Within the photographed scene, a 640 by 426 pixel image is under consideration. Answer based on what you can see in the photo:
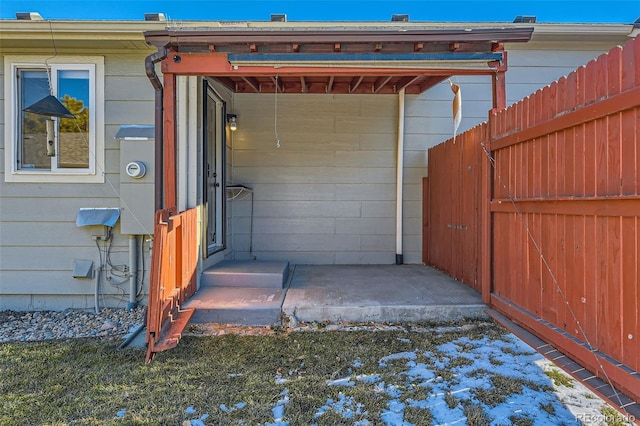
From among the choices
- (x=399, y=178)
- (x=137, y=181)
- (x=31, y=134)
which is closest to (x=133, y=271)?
(x=137, y=181)

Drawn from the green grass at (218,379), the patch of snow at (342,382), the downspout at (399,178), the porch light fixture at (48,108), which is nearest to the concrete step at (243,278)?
the green grass at (218,379)

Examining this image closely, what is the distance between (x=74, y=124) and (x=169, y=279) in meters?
2.39

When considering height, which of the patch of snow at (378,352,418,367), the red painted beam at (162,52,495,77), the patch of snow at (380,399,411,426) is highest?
the red painted beam at (162,52,495,77)

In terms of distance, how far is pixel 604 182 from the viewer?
196cm

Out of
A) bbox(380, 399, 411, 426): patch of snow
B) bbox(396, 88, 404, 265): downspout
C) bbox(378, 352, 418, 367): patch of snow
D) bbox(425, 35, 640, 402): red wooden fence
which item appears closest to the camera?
bbox(425, 35, 640, 402): red wooden fence

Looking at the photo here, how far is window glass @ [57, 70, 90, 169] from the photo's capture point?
13.5 ft

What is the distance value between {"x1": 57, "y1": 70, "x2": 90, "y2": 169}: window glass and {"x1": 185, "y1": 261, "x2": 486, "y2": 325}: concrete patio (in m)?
2.06

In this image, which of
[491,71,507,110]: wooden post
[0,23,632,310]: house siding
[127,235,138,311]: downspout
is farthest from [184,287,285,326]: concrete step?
[491,71,507,110]: wooden post

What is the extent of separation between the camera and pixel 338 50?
11.0ft

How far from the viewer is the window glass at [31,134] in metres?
4.14

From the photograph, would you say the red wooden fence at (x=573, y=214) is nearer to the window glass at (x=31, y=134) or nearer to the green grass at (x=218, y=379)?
the green grass at (x=218, y=379)

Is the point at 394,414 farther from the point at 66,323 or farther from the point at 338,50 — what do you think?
the point at 66,323

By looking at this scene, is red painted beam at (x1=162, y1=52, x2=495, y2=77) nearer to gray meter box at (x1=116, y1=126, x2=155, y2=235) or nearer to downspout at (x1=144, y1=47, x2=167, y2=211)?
downspout at (x1=144, y1=47, x2=167, y2=211)

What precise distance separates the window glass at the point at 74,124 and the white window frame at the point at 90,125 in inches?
2.4
